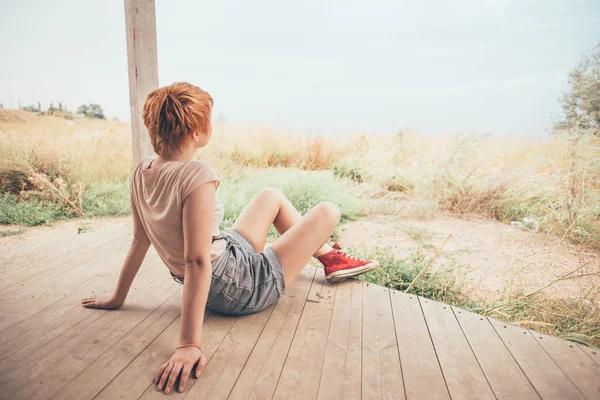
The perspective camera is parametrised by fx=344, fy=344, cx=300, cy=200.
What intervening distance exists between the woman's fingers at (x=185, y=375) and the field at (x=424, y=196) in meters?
1.59

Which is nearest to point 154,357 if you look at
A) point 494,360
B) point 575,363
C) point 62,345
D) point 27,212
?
point 62,345

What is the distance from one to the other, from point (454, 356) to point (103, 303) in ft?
4.60

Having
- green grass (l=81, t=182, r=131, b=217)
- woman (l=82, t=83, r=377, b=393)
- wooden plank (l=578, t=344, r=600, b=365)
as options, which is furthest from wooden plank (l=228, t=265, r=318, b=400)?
green grass (l=81, t=182, r=131, b=217)

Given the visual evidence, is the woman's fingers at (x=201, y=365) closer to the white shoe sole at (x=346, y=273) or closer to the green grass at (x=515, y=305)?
the white shoe sole at (x=346, y=273)

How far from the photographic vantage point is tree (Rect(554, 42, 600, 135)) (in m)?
3.78

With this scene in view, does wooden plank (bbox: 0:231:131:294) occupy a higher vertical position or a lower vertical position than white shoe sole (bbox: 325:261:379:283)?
lower

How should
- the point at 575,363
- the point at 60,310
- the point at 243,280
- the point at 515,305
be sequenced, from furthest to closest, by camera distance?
the point at 515,305 → the point at 60,310 → the point at 243,280 → the point at 575,363

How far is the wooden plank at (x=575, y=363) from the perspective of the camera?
1.08 m

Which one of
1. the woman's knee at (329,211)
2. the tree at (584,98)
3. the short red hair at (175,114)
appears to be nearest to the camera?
the short red hair at (175,114)

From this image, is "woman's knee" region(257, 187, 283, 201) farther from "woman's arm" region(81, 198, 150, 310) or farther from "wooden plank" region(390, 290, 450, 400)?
"wooden plank" region(390, 290, 450, 400)

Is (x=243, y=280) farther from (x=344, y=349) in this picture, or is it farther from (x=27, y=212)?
(x=27, y=212)

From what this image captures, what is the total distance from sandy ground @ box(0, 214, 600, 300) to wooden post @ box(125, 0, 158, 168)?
1.04 m

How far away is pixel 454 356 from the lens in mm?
1227

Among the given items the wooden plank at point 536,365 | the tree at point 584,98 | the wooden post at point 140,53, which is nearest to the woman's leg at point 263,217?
the wooden plank at point 536,365
